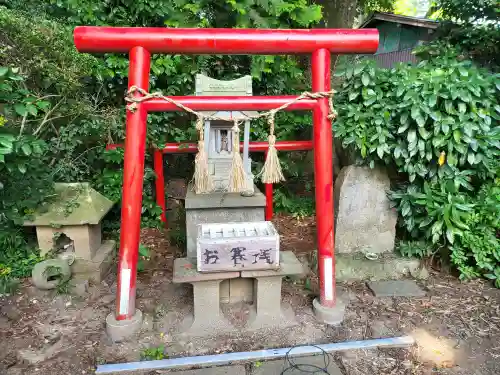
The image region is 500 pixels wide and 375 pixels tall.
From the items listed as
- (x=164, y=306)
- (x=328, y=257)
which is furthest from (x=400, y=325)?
(x=164, y=306)

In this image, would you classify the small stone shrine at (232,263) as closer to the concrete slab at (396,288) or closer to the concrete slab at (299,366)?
the concrete slab at (299,366)

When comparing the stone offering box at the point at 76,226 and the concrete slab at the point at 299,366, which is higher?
the stone offering box at the point at 76,226

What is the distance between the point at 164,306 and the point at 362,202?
2.42m

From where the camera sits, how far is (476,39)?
4.82m

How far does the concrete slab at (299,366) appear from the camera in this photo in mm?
2372

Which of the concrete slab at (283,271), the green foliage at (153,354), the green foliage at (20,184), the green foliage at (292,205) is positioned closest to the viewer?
the green foliage at (153,354)

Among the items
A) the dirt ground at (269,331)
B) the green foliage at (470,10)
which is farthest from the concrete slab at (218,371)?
the green foliage at (470,10)

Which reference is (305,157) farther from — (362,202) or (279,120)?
(362,202)

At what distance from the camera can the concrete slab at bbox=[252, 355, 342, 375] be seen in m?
2.37

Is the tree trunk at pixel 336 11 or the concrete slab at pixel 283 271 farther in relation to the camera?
the tree trunk at pixel 336 11

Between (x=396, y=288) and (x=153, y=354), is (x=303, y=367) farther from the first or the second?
(x=396, y=288)

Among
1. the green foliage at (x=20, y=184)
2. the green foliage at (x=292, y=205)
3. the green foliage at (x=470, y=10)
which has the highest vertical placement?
the green foliage at (x=470, y=10)

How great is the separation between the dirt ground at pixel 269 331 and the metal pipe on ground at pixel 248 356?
0.06 metres

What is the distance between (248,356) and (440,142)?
2.67 meters
